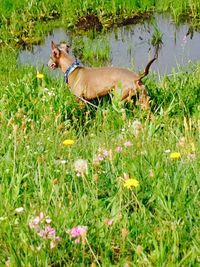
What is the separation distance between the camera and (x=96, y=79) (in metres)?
6.53

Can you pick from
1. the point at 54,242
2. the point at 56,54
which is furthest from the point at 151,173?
the point at 56,54

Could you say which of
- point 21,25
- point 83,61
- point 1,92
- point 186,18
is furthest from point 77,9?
point 1,92

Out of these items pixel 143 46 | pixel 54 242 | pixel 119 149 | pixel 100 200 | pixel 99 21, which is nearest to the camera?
pixel 54 242

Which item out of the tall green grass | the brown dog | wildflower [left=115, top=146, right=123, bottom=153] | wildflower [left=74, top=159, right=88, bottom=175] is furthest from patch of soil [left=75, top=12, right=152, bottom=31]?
wildflower [left=74, top=159, right=88, bottom=175]

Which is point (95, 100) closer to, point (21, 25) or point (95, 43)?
point (95, 43)

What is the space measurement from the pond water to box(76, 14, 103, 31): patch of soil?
300mm

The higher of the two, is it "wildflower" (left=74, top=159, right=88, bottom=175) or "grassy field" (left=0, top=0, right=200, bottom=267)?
"wildflower" (left=74, top=159, right=88, bottom=175)

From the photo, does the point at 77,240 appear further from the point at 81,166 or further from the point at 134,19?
the point at 134,19

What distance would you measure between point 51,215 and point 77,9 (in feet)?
31.7

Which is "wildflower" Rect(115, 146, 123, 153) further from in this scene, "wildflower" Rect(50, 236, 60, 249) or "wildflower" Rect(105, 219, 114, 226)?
"wildflower" Rect(50, 236, 60, 249)

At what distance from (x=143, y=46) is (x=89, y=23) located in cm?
190

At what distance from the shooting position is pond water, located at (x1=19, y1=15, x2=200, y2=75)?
29.9 feet

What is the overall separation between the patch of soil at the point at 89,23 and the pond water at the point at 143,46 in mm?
300

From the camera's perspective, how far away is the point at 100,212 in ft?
9.33
